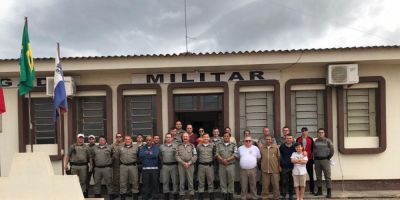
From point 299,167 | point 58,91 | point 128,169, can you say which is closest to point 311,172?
point 299,167

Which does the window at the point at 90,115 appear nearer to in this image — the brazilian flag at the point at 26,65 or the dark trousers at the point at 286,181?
the brazilian flag at the point at 26,65

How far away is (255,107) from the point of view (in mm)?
9234

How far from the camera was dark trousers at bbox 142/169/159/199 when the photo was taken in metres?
8.16

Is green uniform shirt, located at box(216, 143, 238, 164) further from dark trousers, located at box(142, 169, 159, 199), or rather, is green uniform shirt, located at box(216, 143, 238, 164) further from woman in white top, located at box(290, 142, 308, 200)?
dark trousers, located at box(142, 169, 159, 199)

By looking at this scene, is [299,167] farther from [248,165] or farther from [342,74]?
[342,74]

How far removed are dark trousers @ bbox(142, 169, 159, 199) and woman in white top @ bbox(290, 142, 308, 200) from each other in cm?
300

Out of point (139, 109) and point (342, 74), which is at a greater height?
point (342, 74)

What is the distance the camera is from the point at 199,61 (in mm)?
8586

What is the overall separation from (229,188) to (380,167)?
3.87 meters

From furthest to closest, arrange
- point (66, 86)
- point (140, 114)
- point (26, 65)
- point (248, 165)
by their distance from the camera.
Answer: point (140, 114) → point (66, 86) → point (248, 165) → point (26, 65)

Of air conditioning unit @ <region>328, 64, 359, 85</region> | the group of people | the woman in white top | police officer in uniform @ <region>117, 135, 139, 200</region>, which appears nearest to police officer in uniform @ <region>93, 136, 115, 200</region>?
the group of people

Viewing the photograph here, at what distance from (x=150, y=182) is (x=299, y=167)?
129 inches

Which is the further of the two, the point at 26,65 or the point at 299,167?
the point at 299,167

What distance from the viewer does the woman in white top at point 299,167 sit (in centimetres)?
765
